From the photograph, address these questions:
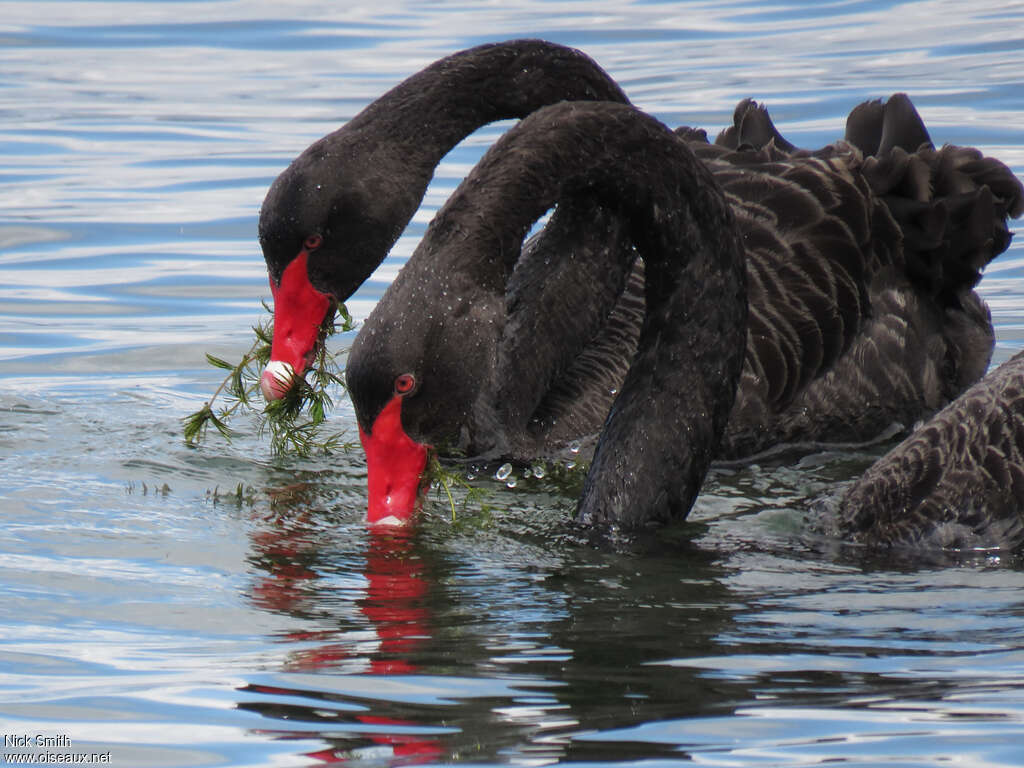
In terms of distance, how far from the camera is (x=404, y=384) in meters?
5.04

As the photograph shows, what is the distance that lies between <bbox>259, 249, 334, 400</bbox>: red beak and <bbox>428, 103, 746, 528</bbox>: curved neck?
3.46 feet

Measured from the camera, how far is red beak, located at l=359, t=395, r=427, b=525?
514 centimetres

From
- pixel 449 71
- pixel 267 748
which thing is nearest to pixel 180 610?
pixel 267 748

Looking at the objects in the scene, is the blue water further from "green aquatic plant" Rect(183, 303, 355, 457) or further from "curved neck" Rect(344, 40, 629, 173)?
"curved neck" Rect(344, 40, 629, 173)

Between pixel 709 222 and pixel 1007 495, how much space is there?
3.89 ft

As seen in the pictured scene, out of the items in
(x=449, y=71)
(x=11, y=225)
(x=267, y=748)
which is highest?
(x=449, y=71)

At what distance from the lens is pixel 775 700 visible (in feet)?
12.3

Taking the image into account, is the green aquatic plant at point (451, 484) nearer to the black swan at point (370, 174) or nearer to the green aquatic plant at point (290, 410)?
the green aquatic plant at point (290, 410)

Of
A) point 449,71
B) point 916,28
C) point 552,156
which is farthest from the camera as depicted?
point 916,28

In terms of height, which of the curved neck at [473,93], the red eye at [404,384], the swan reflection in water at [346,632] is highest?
the curved neck at [473,93]

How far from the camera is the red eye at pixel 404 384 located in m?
5.01

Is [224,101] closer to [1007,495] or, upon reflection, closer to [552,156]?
[552,156]

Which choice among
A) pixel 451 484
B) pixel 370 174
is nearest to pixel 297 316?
pixel 370 174

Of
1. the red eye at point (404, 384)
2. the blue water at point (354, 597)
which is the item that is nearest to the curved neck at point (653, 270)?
the blue water at point (354, 597)
